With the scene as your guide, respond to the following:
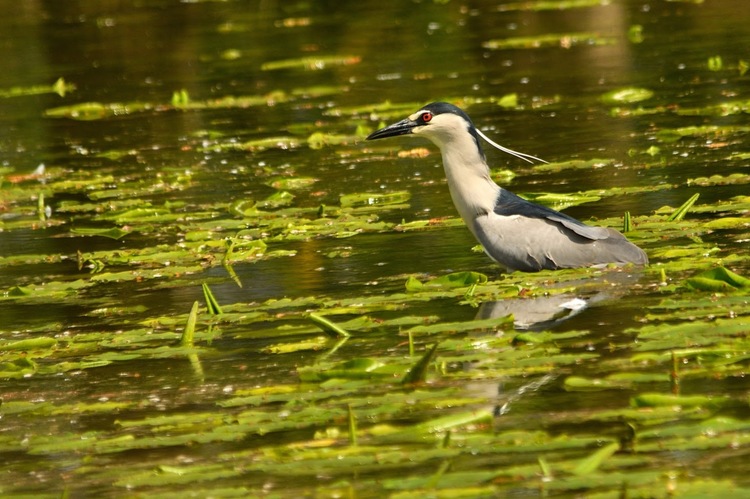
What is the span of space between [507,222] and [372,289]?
851 millimetres

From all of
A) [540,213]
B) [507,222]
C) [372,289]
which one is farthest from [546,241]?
[372,289]

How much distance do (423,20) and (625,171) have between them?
456 inches

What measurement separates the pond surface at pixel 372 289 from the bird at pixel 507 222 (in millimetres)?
180

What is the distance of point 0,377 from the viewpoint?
7.39 m

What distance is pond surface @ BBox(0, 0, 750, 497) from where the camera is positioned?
5.61 meters

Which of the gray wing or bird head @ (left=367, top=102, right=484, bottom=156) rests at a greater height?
bird head @ (left=367, top=102, right=484, bottom=156)

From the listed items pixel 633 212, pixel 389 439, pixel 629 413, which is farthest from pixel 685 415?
pixel 633 212

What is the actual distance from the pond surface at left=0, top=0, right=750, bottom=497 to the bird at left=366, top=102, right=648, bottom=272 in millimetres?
180

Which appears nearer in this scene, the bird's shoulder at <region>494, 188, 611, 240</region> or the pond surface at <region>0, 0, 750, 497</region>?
the pond surface at <region>0, 0, 750, 497</region>

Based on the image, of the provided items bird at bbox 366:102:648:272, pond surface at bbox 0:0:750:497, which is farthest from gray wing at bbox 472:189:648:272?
pond surface at bbox 0:0:750:497

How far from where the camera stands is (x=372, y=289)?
8.37m

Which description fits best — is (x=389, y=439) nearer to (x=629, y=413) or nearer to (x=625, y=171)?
(x=629, y=413)

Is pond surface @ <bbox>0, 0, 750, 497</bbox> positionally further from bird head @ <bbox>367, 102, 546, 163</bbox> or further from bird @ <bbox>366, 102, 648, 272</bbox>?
bird head @ <bbox>367, 102, 546, 163</bbox>

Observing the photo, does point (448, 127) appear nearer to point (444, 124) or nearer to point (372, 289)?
point (444, 124)
